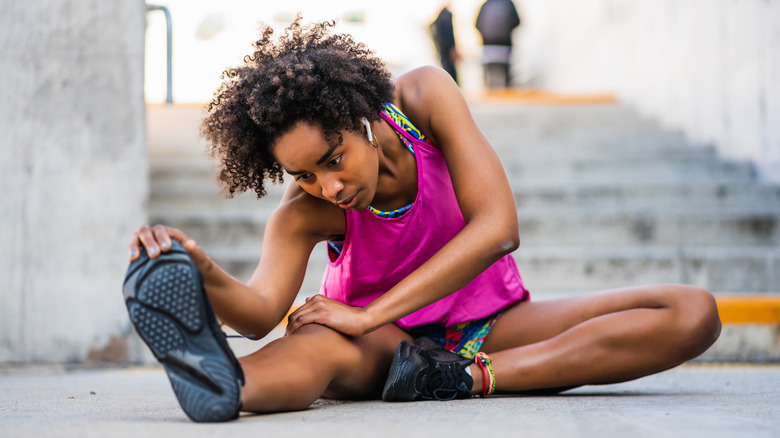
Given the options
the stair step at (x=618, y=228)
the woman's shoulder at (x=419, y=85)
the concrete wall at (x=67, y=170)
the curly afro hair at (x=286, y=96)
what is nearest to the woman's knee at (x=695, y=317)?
the woman's shoulder at (x=419, y=85)

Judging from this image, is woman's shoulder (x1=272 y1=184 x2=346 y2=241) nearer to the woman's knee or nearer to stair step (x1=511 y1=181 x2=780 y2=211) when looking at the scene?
the woman's knee

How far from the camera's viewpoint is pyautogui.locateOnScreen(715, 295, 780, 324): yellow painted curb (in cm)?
335

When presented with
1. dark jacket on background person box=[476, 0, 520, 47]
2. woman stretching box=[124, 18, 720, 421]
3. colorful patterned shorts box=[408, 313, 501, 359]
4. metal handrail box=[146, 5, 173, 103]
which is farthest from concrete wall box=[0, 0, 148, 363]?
dark jacket on background person box=[476, 0, 520, 47]

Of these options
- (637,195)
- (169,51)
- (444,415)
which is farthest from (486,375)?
(169,51)

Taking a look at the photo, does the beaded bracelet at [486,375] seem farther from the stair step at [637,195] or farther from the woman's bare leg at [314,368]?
the stair step at [637,195]

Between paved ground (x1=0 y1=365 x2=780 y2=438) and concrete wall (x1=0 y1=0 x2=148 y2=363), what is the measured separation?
871 millimetres

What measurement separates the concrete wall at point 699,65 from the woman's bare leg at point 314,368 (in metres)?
3.41

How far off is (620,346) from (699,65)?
4443 mm

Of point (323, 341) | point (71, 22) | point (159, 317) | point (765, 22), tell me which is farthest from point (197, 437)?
point (765, 22)

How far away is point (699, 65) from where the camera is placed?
6.01 meters

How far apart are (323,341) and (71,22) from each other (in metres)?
2.29

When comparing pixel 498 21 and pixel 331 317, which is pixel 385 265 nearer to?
pixel 331 317

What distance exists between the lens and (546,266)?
3.99 meters

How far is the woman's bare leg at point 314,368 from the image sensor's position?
5.70 feet
